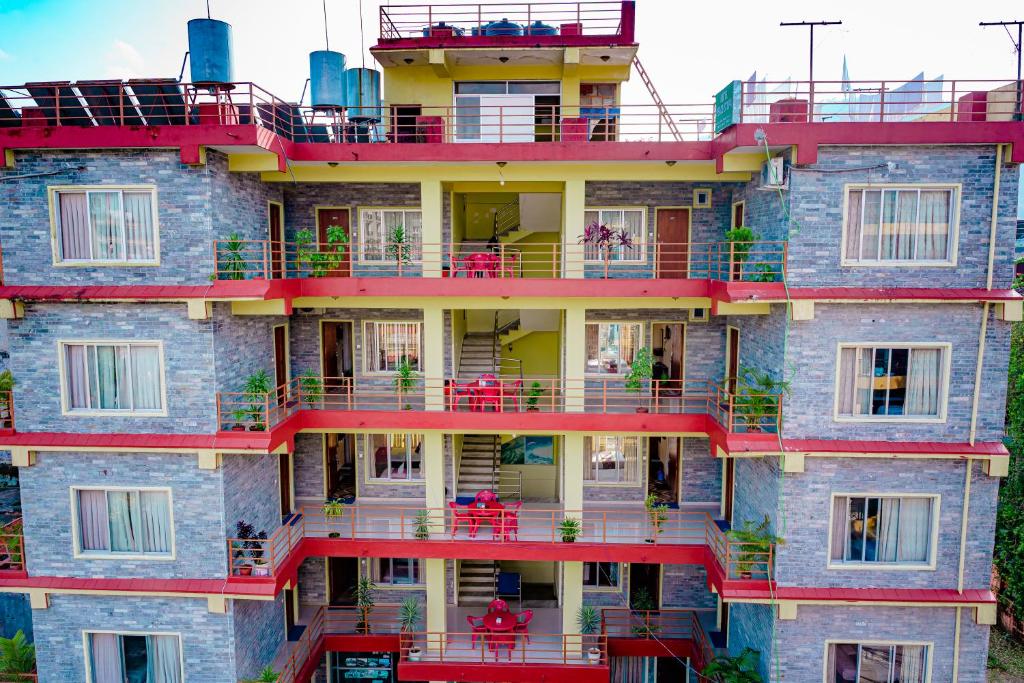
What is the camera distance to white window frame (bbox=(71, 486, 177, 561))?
1236 centimetres

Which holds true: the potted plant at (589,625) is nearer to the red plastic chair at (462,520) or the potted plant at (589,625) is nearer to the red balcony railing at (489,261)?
the red plastic chair at (462,520)

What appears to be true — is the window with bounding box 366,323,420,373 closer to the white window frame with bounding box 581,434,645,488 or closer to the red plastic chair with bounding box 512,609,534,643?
the white window frame with bounding box 581,434,645,488

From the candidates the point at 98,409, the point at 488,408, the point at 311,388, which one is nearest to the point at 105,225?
the point at 98,409

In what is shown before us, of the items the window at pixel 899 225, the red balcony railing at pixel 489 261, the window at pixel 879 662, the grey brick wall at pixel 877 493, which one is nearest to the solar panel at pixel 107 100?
the red balcony railing at pixel 489 261

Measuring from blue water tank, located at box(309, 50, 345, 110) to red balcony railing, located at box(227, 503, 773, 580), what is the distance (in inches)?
401

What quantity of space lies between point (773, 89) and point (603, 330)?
683 cm

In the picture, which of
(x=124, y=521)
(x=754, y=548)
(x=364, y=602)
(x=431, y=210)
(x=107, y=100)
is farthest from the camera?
(x=364, y=602)

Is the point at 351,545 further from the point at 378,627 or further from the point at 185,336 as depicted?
the point at 185,336

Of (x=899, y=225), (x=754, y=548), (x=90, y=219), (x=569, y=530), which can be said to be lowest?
(x=569, y=530)

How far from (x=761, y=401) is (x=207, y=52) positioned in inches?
526

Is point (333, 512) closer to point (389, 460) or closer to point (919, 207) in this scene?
point (389, 460)

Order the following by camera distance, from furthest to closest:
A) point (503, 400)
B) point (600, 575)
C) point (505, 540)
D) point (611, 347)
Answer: point (600, 575), point (611, 347), point (503, 400), point (505, 540)

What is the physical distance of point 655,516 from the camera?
14.2 metres

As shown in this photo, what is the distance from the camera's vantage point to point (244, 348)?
1334cm
